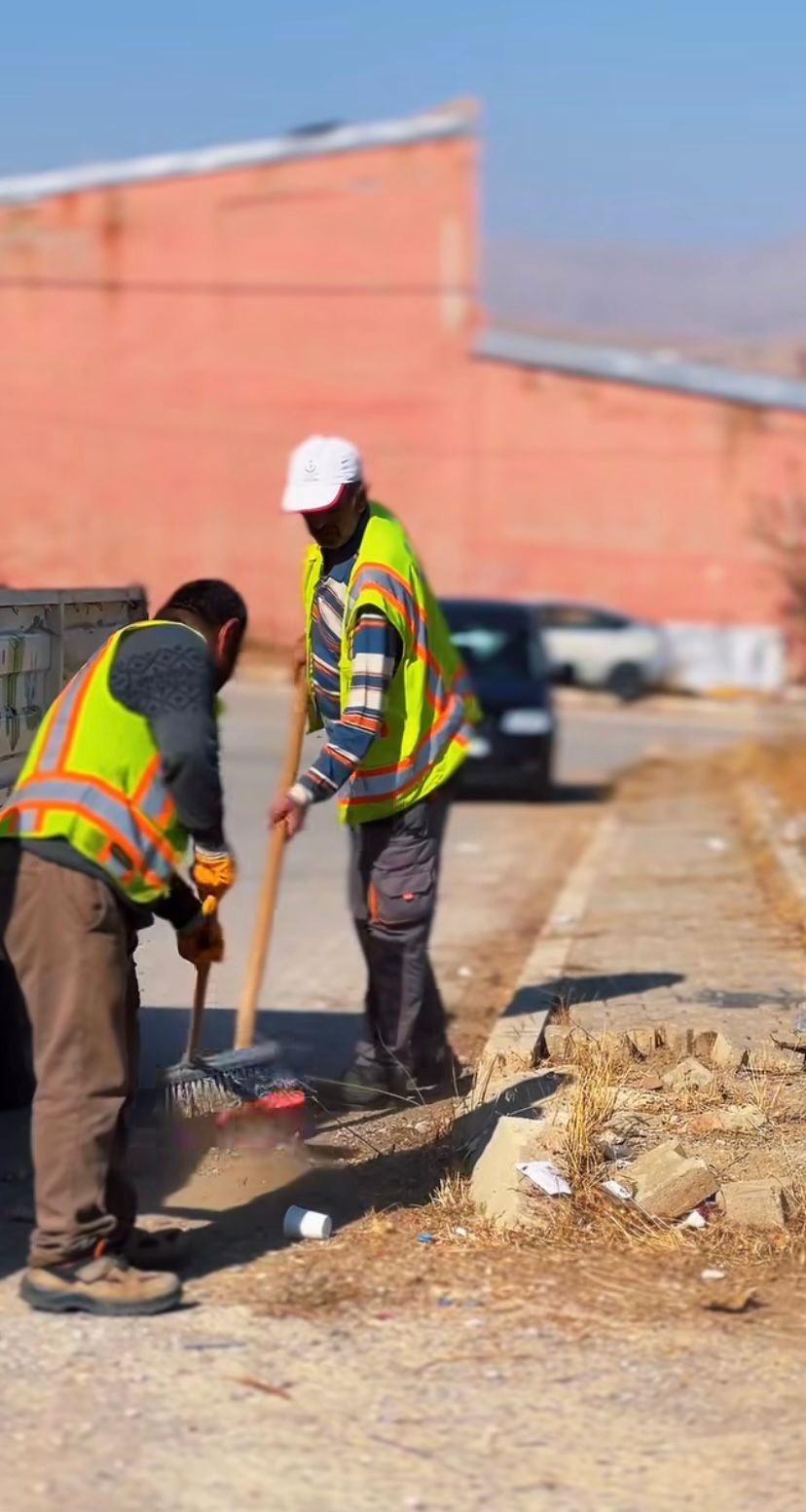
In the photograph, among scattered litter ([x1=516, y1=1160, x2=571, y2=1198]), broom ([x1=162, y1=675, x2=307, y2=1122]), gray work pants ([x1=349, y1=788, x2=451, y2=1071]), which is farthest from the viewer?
gray work pants ([x1=349, y1=788, x2=451, y2=1071])

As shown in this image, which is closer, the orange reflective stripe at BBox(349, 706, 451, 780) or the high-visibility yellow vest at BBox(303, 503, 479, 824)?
the high-visibility yellow vest at BBox(303, 503, 479, 824)

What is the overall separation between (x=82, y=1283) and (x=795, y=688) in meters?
33.4

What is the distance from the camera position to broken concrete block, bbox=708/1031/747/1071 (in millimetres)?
6605

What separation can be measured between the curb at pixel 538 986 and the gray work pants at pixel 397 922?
0.27 meters

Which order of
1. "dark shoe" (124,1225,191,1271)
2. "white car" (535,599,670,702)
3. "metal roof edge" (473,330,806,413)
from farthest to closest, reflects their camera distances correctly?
"metal roof edge" (473,330,806,413) → "white car" (535,599,670,702) → "dark shoe" (124,1225,191,1271)

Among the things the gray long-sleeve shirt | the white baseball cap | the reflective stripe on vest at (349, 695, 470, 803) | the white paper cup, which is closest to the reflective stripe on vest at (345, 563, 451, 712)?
the reflective stripe on vest at (349, 695, 470, 803)

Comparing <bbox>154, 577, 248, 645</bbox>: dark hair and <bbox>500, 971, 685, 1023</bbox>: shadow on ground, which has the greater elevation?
<bbox>154, 577, 248, 645</bbox>: dark hair

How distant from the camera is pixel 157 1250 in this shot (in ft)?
16.6

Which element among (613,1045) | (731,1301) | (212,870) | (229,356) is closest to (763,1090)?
(613,1045)

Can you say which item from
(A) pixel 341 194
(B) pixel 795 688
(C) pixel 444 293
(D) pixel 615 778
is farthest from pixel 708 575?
(D) pixel 615 778

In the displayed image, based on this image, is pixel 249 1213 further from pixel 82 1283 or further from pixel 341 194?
pixel 341 194

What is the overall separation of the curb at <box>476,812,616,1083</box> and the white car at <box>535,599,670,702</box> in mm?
20890

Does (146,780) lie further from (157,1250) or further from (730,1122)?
(730,1122)

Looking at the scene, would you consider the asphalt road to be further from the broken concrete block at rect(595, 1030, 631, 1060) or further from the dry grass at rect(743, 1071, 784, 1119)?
the dry grass at rect(743, 1071, 784, 1119)
